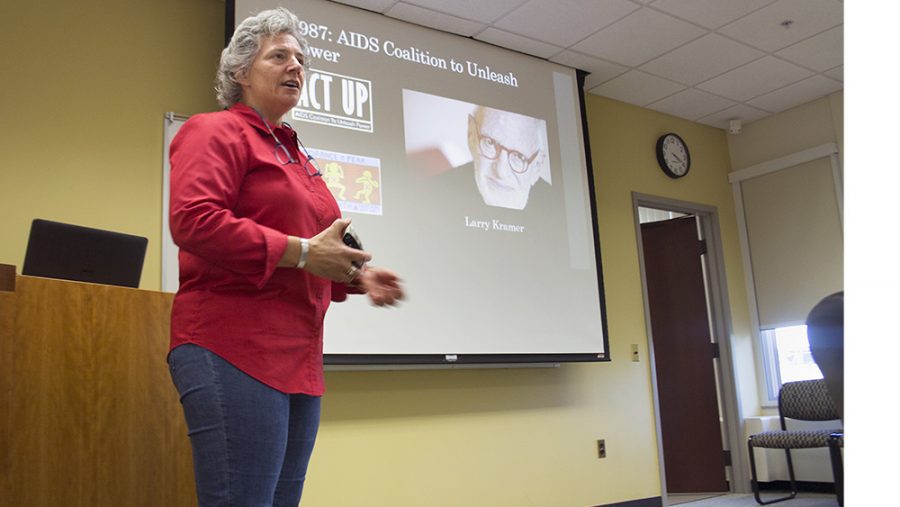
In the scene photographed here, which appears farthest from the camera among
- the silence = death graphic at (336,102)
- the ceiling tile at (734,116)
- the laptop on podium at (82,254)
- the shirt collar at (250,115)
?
the ceiling tile at (734,116)

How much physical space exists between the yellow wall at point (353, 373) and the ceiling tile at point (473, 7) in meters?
1.07

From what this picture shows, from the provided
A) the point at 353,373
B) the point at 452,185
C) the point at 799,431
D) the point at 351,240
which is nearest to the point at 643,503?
the point at 799,431

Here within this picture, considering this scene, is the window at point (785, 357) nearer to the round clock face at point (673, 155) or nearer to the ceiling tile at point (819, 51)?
the round clock face at point (673, 155)

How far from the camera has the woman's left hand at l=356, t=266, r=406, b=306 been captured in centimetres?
141

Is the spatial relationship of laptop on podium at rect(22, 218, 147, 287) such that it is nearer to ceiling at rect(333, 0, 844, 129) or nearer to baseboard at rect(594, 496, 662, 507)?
ceiling at rect(333, 0, 844, 129)

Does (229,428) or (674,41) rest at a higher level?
(674,41)

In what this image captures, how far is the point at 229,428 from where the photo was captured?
1.06 meters

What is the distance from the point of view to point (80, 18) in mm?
3203

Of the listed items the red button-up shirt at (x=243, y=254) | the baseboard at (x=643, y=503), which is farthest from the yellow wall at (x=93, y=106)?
the baseboard at (x=643, y=503)

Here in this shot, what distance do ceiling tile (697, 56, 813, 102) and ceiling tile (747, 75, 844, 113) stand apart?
88mm

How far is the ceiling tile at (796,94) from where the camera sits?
506cm

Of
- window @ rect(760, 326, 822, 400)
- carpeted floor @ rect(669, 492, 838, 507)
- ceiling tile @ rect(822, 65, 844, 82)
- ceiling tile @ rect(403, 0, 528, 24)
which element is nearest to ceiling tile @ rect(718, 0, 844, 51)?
ceiling tile @ rect(822, 65, 844, 82)

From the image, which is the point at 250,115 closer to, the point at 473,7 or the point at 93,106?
the point at 93,106

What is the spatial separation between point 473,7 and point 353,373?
1989mm
